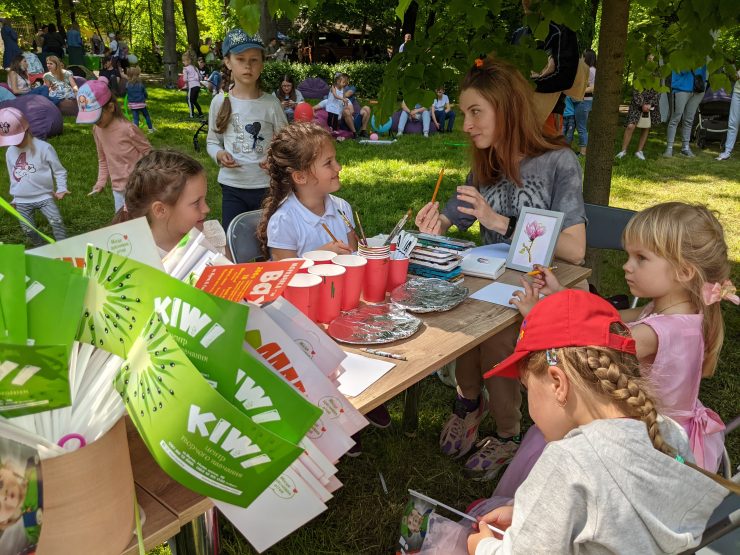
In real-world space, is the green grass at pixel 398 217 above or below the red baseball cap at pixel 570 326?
below

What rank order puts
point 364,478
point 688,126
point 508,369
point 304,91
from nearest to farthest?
point 508,369
point 364,478
point 688,126
point 304,91

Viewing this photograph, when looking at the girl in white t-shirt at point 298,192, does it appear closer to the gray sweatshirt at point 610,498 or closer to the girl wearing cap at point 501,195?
the girl wearing cap at point 501,195

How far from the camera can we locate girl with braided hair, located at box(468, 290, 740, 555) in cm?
118

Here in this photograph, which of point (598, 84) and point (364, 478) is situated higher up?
point (598, 84)

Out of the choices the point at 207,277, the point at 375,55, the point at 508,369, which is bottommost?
the point at 508,369

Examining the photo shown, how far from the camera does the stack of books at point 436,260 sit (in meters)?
2.39

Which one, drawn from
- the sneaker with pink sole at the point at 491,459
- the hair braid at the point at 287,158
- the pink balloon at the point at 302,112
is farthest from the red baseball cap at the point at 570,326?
the pink balloon at the point at 302,112

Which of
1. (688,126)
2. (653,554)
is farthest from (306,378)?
(688,126)

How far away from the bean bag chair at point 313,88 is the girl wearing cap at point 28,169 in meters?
11.7

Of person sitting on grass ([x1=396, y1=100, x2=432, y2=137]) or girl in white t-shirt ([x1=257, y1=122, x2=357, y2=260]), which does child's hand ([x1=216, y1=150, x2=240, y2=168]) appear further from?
person sitting on grass ([x1=396, y1=100, x2=432, y2=137])

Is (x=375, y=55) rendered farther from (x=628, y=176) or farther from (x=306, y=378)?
(x=306, y=378)

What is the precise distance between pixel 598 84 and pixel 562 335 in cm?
308

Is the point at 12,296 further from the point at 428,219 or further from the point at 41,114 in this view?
the point at 41,114

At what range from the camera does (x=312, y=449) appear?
1170 millimetres
